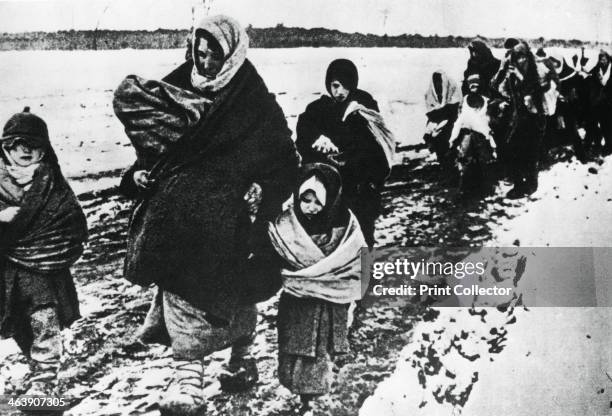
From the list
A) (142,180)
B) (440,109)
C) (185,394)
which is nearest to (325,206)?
(440,109)

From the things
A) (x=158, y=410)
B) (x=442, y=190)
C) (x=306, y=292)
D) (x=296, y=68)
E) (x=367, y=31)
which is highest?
(x=367, y=31)

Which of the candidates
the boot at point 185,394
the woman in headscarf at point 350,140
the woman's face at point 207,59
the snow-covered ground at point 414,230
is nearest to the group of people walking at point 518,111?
the snow-covered ground at point 414,230

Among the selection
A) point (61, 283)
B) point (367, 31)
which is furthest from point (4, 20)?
point (367, 31)

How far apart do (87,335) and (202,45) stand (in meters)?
1.74

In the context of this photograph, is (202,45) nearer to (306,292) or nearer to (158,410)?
(306,292)

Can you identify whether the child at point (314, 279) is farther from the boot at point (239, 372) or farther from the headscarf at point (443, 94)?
the headscarf at point (443, 94)

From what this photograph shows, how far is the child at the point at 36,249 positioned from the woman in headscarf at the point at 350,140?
140 cm

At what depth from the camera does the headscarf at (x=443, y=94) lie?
3.28 metres

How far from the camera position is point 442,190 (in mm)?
3295

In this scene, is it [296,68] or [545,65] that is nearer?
[296,68]

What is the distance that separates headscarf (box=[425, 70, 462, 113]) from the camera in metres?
3.28

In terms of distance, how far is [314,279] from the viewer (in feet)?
10.1

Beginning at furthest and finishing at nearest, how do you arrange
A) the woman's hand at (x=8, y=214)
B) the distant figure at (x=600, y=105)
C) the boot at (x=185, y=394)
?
the distant figure at (x=600, y=105)
the woman's hand at (x=8, y=214)
the boot at (x=185, y=394)

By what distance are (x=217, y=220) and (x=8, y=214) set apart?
46.5 inches
